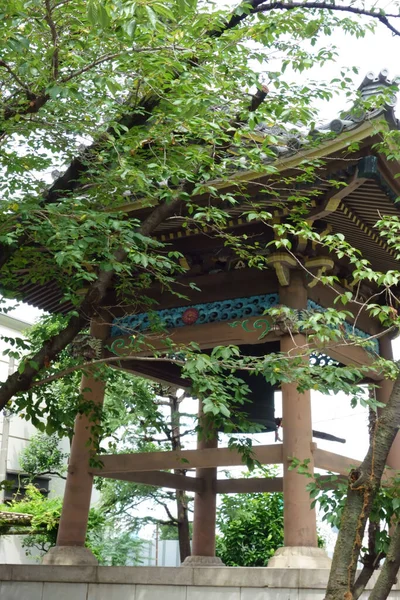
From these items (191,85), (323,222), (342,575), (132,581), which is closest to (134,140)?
(191,85)

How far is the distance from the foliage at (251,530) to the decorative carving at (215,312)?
6.42 m

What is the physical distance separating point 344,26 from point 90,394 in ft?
16.7

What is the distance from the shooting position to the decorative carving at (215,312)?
8.35m

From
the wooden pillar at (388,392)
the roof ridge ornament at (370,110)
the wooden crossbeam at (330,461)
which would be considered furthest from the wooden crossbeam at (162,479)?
the roof ridge ornament at (370,110)

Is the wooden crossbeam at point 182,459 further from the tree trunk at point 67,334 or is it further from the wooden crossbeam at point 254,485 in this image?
the tree trunk at point 67,334

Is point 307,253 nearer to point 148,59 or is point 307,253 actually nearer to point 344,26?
point 344,26

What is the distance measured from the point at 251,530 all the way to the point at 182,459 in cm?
703

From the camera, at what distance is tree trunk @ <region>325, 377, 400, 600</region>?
3230 millimetres

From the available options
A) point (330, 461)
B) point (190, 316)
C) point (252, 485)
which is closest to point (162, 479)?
point (252, 485)

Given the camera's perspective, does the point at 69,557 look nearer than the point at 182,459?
No

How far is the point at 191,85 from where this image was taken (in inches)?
210

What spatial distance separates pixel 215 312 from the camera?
8.66 m

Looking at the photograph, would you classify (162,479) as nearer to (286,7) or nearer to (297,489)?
(297,489)

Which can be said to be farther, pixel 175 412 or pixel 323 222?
pixel 175 412
